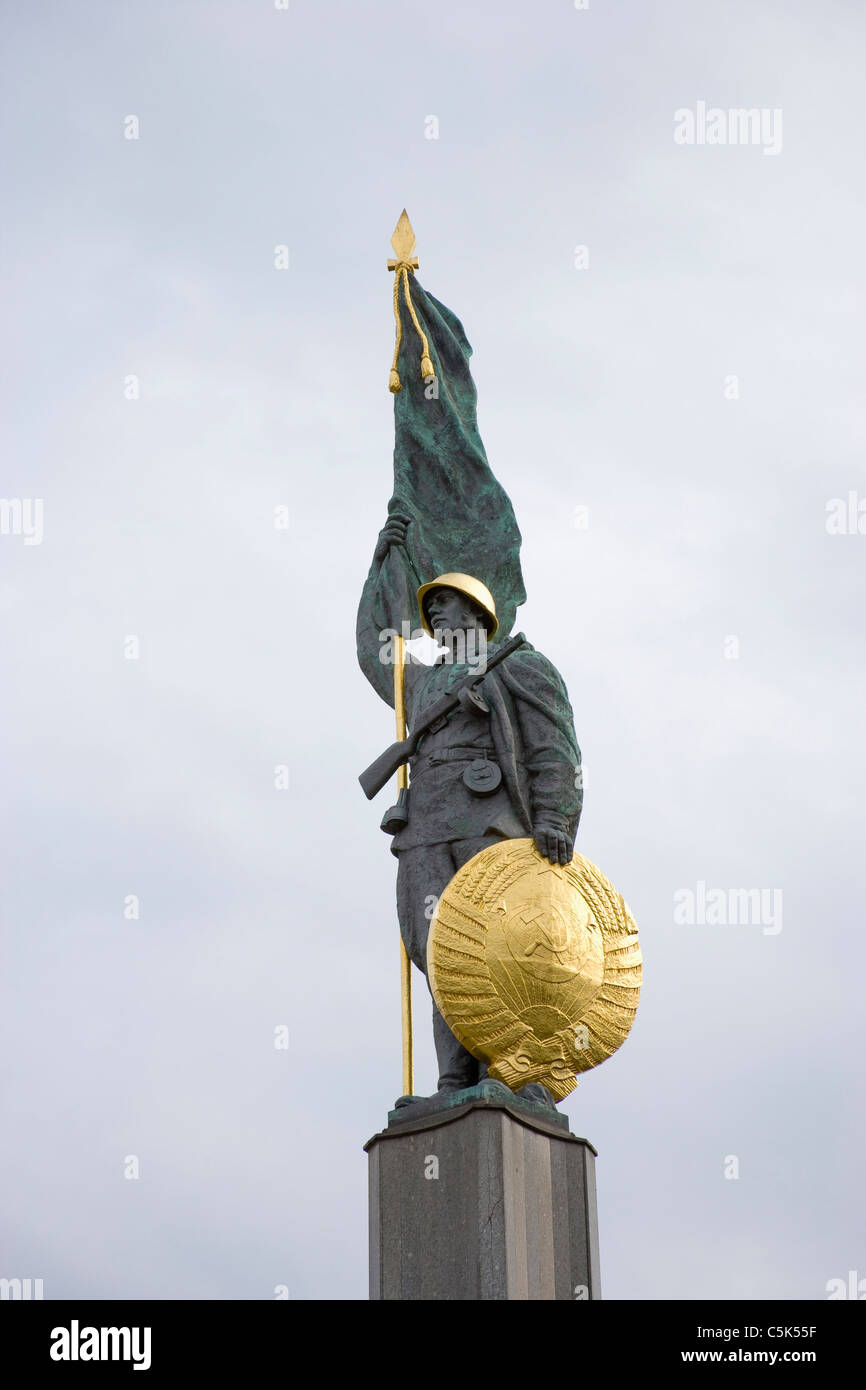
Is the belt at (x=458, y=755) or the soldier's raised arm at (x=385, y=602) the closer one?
the belt at (x=458, y=755)

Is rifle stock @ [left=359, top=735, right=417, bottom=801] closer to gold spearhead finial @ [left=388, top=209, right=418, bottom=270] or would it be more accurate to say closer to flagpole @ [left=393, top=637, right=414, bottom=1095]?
flagpole @ [left=393, top=637, right=414, bottom=1095]

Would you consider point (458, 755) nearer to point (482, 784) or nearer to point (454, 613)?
point (482, 784)

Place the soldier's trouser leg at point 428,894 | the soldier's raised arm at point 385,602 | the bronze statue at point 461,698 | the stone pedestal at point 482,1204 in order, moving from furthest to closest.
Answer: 1. the soldier's raised arm at point 385,602
2. the soldier's trouser leg at point 428,894
3. the bronze statue at point 461,698
4. the stone pedestal at point 482,1204

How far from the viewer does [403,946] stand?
16375mm

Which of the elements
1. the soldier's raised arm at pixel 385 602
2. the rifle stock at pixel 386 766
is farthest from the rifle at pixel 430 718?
the soldier's raised arm at pixel 385 602

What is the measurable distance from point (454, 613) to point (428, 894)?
2.19 m

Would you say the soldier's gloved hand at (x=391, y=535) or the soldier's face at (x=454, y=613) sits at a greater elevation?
the soldier's gloved hand at (x=391, y=535)

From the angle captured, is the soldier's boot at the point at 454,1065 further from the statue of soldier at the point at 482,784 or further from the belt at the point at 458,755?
the belt at the point at 458,755

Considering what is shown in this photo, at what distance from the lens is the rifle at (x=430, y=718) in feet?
54.1

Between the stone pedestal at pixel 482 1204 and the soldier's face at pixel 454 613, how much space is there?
359 cm

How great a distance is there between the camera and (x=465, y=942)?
15398 mm
